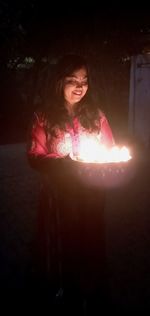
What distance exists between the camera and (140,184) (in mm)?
8422

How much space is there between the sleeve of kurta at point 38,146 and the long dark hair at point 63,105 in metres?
0.06

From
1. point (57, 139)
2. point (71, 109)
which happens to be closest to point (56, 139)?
point (57, 139)

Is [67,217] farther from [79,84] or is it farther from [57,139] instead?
[79,84]

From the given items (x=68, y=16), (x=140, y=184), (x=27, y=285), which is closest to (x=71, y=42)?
(x=68, y=16)

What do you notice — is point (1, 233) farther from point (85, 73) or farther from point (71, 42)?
point (71, 42)

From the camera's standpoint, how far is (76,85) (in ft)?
9.76

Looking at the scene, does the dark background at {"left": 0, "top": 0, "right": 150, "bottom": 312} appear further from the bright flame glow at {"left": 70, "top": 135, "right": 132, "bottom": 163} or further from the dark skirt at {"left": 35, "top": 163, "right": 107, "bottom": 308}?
the dark skirt at {"left": 35, "top": 163, "right": 107, "bottom": 308}

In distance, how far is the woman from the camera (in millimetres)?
2969

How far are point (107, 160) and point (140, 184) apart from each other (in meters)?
5.70

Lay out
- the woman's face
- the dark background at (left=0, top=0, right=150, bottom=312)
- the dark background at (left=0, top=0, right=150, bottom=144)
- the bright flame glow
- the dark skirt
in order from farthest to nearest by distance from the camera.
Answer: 1. the dark background at (left=0, top=0, right=150, bottom=144)
2. the dark background at (left=0, top=0, right=150, bottom=312)
3. the dark skirt
4. the woman's face
5. the bright flame glow

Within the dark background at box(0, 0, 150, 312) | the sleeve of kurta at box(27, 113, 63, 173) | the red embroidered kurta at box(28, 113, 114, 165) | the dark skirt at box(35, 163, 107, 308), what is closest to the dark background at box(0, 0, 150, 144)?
the dark background at box(0, 0, 150, 312)

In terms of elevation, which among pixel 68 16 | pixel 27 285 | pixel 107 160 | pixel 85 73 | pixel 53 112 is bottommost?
pixel 27 285

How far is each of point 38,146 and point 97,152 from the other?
42cm

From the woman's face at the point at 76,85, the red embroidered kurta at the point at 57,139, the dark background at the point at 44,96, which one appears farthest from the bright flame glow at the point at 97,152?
the woman's face at the point at 76,85
